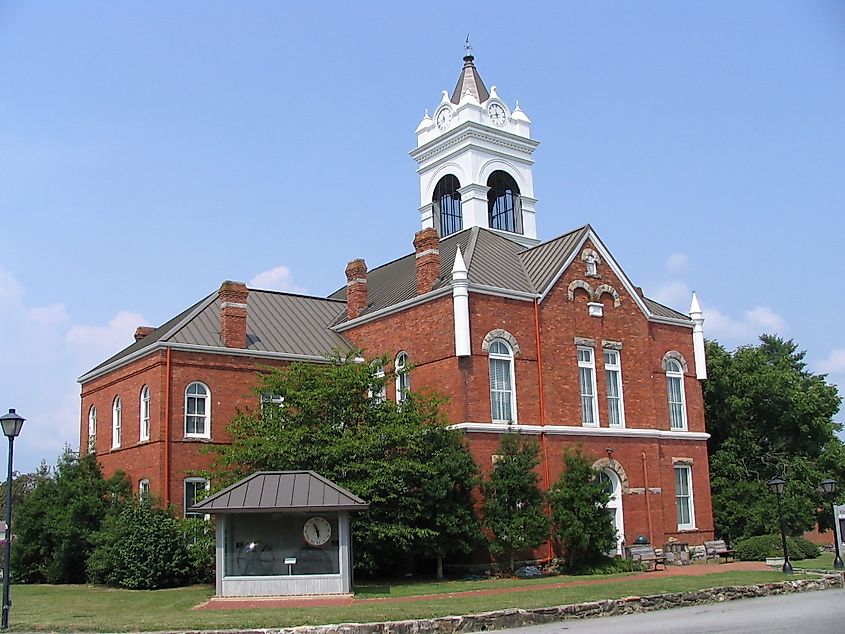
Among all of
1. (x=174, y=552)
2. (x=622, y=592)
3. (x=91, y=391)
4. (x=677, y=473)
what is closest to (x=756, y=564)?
(x=677, y=473)

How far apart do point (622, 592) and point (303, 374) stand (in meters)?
11.8

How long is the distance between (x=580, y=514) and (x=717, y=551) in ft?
27.4

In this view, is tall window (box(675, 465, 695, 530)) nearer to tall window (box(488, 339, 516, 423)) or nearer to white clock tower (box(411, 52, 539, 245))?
tall window (box(488, 339, 516, 423))

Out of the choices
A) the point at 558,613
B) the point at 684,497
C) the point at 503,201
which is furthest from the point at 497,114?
the point at 558,613

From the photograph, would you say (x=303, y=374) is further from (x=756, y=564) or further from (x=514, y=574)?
(x=756, y=564)

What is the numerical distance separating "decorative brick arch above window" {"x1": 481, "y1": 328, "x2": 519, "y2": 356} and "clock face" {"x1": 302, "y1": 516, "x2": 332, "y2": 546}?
32.8 ft

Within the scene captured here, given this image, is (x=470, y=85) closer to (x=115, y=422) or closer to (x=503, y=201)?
Answer: (x=503, y=201)

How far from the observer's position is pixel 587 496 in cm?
3130

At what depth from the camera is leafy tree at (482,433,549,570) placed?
30.3 m

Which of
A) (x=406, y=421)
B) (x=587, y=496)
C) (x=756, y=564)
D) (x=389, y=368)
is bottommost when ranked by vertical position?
(x=756, y=564)

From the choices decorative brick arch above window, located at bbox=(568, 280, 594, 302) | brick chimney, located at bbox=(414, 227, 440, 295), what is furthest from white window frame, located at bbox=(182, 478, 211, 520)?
decorative brick arch above window, located at bbox=(568, 280, 594, 302)

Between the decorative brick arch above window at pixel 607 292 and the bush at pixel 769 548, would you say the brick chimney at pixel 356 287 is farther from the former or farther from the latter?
the bush at pixel 769 548

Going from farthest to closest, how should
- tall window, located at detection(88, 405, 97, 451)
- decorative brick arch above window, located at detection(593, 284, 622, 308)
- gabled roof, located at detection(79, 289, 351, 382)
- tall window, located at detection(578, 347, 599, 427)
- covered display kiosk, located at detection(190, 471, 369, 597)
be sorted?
tall window, located at detection(88, 405, 97, 451)
decorative brick arch above window, located at detection(593, 284, 622, 308)
tall window, located at detection(578, 347, 599, 427)
gabled roof, located at detection(79, 289, 351, 382)
covered display kiosk, located at detection(190, 471, 369, 597)

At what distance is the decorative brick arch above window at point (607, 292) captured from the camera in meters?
36.3
